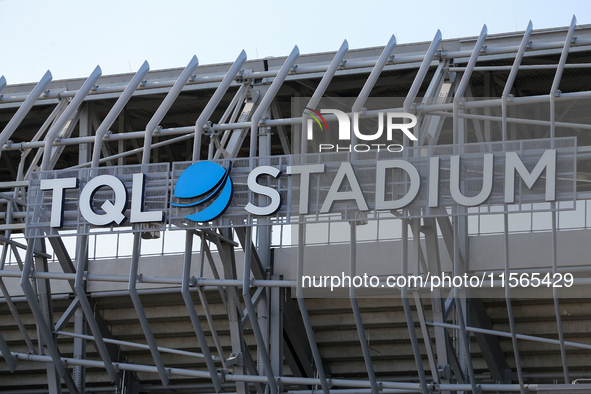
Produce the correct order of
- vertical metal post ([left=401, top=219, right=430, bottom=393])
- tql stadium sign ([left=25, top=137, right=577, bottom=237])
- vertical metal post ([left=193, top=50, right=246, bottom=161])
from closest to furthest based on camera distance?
tql stadium sign ([left=25, top=137, right=577, bottom=237]), vertical metal post ([left=401, top=219, right=430, bottom=393]), vertical metal post ([left=193, top=50, right=246, bottom=161])

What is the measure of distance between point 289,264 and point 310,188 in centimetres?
407

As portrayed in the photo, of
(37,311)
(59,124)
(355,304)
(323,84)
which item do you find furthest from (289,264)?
(59,124)

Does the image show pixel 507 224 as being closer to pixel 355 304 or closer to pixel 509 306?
pixel 509 306

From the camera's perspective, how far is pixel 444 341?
21.7 meters

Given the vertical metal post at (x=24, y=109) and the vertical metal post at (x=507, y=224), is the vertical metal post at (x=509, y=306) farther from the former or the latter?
the vertical metal post at (x=24, y=109)

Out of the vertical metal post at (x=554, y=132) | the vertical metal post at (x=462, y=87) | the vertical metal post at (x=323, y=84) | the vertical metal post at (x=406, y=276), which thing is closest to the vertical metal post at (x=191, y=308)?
the vertical metal post at (x=323, y=84)

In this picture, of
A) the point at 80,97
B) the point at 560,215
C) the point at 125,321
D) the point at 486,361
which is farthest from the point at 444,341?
the point at 80,97

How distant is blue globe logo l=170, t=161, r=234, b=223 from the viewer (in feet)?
69.6

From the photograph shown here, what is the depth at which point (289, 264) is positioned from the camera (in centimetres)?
2438

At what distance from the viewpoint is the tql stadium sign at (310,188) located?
19.7 metres

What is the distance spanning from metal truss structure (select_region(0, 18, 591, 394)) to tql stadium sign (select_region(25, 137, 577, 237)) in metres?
0.55

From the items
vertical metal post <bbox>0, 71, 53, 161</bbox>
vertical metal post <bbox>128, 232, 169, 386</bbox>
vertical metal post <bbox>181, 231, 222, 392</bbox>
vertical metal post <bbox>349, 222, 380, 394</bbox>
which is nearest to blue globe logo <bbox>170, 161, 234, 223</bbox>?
vertical metal post <bbox>181, 231, 222, 392</bbox>

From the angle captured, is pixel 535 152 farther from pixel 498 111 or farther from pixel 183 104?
pixel 183 104

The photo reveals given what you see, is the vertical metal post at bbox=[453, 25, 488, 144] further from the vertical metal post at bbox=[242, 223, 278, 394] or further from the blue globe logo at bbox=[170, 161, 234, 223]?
the blue globe logo at bbox=[170, 161, 234, 223]
